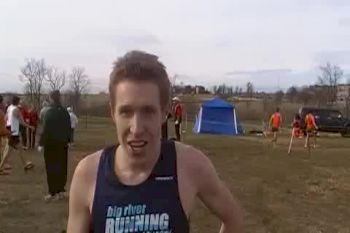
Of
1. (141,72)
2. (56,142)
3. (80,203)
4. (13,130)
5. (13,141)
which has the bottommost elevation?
(13,141)

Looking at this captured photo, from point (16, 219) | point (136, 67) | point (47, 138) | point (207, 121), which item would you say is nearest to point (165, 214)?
point (136, 67)

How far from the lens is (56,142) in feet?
33.4

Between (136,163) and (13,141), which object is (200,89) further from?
(136,163)

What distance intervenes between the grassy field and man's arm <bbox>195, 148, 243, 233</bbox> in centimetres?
445

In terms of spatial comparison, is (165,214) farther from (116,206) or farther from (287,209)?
(287,209)

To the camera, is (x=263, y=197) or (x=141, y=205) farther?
(x=263, y=197)

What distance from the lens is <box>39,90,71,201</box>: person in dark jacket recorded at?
10.0m

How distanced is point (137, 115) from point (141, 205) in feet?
0.94

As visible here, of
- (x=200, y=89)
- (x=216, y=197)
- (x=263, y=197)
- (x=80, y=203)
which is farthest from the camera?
(x=200, y=89)

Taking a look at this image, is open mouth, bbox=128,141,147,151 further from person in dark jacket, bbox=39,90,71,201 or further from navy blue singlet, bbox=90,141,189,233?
person in dark jacket, bbox=39,90,71,201

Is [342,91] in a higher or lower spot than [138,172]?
lower

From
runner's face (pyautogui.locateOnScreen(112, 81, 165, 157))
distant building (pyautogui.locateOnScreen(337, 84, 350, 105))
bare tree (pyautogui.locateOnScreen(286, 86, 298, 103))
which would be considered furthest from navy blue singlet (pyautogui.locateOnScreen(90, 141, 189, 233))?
bare tree (pyautogui.locateOnScreen(286, 86, 298, 103))

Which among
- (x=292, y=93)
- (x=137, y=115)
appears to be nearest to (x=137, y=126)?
(x=137, y=115)

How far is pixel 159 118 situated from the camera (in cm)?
203
